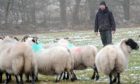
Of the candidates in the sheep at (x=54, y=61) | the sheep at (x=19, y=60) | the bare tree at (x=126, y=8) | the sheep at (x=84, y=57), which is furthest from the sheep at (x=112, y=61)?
the bare tree at (x=126, y=8)

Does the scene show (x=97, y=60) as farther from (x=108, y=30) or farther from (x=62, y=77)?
(x=108, y=30)

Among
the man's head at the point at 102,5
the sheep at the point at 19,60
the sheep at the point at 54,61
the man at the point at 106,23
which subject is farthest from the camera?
the man at the point at 106,23

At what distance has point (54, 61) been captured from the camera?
12539mm

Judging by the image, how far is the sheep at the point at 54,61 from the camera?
41.2ft

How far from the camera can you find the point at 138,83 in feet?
39.9

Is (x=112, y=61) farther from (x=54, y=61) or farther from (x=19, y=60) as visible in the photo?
(x=19, y=60)

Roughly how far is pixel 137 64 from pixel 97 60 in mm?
5890

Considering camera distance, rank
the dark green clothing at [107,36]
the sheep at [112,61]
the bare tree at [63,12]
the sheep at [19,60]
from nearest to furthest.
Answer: the sheep at [19,60], the sheep at [112,61], the dark green clothing at [107,36], the bare tree at [63,12]

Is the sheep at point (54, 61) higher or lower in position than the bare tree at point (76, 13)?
lower

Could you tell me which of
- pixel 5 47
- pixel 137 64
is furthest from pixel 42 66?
pixel 137 64

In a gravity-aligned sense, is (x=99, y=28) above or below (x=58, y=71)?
above

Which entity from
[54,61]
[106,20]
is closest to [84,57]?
[54,61]

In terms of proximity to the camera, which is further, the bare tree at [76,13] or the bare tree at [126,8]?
the bare tree at [126,8]

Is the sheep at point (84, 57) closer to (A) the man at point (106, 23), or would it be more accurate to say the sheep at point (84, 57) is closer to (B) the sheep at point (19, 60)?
(A) the man at point (106, 23)
